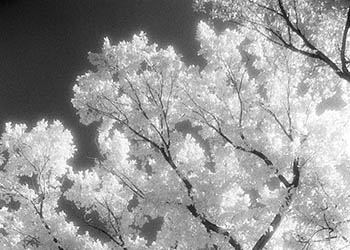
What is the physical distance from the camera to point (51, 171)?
10.8 meters

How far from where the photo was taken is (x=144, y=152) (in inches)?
356

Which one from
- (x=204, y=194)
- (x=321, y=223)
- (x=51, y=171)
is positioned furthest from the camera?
(x=51, y=171)

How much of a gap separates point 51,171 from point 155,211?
13.7 feet

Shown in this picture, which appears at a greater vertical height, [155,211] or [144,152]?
[144,152]

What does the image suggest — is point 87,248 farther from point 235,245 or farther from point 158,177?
point 235,245

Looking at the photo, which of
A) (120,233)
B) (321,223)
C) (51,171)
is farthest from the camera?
(51,171)

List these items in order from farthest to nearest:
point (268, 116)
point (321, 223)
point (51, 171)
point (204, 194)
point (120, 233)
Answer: point (51, 171) < point (120, 233) < point (268, 116) < point (204, 194) < point (321, 223)

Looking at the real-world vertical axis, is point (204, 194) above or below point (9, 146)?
above

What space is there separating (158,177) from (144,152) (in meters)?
1.07

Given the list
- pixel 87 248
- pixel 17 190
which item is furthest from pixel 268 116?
pixel 17 190

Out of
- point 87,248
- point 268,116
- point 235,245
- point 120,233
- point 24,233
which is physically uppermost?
point 268,116

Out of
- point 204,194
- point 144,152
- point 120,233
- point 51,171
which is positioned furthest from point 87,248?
point 204,194

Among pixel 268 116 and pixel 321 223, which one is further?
pixel 268 116

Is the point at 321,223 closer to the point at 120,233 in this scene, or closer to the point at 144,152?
the point at 144,152
